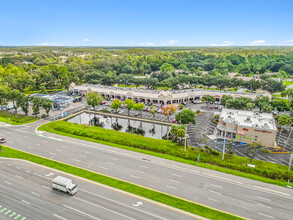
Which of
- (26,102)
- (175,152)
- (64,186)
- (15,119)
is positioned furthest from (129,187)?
(26,102)

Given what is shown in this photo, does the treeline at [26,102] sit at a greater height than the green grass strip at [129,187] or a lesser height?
greater

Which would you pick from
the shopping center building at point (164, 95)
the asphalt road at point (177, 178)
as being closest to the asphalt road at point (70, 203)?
the asphalt road at point (177, 178)


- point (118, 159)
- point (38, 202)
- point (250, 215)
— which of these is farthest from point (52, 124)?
point (250, 215)

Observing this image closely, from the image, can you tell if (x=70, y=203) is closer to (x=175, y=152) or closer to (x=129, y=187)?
(x=129, y=187)

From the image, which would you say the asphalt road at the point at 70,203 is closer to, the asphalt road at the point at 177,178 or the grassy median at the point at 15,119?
the asphalt road at the point at 177,178

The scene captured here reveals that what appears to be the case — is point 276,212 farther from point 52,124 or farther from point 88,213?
point 52,124

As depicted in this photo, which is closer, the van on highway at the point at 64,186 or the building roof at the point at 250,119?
the van on highway at the point at 64,186
